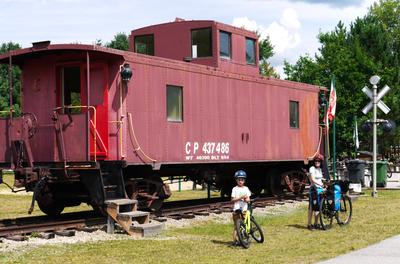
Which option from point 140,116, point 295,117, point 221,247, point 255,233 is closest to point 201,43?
point 140,116

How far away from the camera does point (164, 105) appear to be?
14.6 meters

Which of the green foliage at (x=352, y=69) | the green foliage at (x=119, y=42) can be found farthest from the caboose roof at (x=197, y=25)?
the green foliage at (x=119, y=42)

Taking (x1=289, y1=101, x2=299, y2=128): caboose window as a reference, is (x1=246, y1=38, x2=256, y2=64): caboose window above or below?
above

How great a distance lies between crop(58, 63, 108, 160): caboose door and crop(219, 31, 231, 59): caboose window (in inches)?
176

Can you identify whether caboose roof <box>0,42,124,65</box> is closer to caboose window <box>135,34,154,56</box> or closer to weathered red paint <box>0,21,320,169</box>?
weathered red paint <box>0,21,320,169</box>

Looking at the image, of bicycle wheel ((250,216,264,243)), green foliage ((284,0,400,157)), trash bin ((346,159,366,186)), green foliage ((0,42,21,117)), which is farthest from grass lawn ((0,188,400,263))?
green foliage ((0,42,21,117))

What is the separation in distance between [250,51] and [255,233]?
838cm

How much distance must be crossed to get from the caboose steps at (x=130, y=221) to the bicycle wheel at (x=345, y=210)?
379cm

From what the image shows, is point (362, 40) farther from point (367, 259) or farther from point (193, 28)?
point (367, 259)

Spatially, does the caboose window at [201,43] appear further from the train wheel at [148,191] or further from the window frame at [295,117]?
the train wheel at [148,191]

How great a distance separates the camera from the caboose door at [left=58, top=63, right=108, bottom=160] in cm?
1320

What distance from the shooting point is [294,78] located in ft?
158

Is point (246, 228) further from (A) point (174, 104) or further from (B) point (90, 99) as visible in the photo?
(A) point (174, 104)

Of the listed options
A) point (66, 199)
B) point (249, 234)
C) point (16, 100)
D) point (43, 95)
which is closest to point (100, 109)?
point (43, 95)
